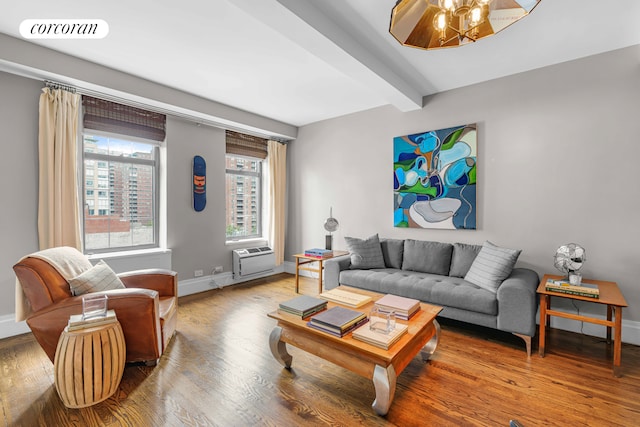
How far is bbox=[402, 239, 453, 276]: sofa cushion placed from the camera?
3352mm

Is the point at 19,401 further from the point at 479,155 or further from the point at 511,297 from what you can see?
the point at 479,155

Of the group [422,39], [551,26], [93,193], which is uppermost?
[551,26]

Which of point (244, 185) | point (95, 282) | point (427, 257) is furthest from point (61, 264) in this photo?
point (427, 257)

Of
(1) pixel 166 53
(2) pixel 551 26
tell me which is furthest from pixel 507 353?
(1) pixel 166 53

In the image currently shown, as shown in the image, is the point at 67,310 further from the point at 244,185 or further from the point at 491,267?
the point at 491,267

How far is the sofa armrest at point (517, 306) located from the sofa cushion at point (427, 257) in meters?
0.83

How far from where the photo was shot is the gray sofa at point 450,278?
7.98 feet

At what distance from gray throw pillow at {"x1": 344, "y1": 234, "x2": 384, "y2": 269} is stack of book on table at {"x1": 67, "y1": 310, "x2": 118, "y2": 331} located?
250 cm

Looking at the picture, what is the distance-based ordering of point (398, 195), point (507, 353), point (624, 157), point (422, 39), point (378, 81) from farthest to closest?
point (398, 195), point (378, 81), point (624, 157), point (507, 353), point (422, 39)

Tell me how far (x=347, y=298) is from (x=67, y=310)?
1.94m

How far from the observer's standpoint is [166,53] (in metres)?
2.66

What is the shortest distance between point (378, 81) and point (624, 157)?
2.32 m

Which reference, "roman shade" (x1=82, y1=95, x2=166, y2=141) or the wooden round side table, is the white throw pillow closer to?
the wooden round side table

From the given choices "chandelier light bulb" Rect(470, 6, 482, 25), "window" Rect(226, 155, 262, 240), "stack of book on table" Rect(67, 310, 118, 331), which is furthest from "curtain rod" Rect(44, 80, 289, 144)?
"chandelier light bulb" Rect(470, 6, 482, 25)
